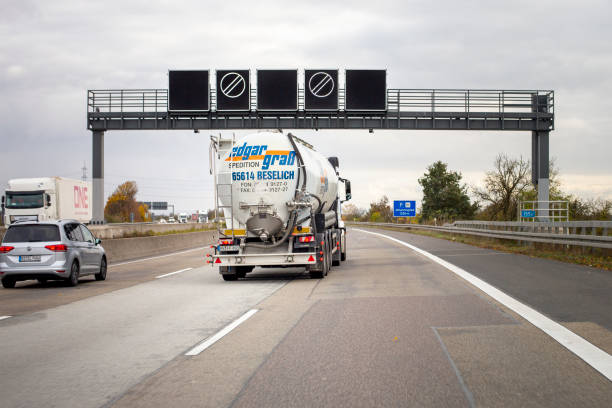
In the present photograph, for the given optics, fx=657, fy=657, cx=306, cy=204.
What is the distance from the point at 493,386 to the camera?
566cm

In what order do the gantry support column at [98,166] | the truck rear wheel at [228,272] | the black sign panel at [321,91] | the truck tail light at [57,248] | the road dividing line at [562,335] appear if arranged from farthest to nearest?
the gantry support column at [98,166], the black sign panel at [321,91], the truck rear wheel at [228,272], the truck tail light at [57,248], the road dividing line at [562,335]

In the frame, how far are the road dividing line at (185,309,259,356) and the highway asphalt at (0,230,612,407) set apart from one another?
80 mm

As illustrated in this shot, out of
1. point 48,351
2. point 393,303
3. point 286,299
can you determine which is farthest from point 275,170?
point 48,351

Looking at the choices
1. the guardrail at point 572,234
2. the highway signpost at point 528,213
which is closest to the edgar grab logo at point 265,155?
the guardrail at point 572,234

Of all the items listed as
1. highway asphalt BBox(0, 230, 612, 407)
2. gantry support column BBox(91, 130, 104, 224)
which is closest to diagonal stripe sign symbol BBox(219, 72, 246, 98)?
gantry support column BBox(91, 130, 104, 224)

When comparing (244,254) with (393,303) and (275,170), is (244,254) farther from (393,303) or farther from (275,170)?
(393,303)

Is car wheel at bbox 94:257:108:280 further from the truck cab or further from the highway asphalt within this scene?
the truck cab

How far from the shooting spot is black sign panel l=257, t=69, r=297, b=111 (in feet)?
110

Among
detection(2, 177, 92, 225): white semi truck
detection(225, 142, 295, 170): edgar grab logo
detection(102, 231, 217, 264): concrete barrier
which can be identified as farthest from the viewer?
detection(2, 177, 92, 225): white semi truck

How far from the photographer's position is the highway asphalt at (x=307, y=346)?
5484 millimetres

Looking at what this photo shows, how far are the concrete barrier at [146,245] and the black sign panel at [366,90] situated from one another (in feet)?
33.2

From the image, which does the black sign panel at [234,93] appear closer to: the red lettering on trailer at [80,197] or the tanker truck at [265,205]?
the red lettering on trailer at [80,197]

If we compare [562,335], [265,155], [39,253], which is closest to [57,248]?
[39,253]

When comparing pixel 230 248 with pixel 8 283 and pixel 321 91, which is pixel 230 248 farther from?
pixel 321 91
